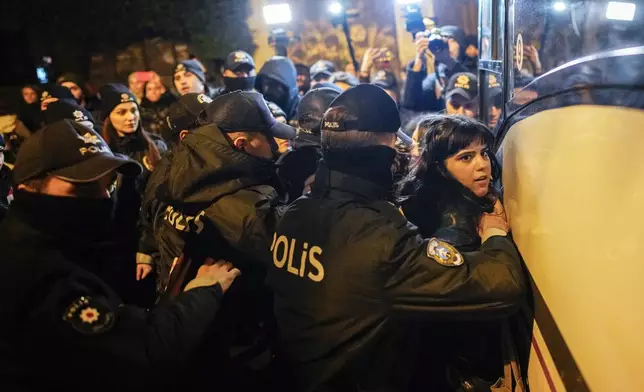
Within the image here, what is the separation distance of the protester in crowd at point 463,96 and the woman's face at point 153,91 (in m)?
3.10

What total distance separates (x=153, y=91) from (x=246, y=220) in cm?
376

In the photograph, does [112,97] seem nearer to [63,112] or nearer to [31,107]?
[63,112]

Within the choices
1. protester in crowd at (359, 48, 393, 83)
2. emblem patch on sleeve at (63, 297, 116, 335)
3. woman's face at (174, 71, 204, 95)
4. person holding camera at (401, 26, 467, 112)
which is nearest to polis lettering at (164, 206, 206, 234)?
emblem patch on sleeve at (63, 297, 116, 335)

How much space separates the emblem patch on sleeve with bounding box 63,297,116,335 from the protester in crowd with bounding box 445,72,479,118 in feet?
9.37

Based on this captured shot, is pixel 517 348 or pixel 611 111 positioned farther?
pixel 517 348

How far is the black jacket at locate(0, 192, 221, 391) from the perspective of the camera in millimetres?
1431

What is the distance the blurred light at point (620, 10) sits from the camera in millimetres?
1086

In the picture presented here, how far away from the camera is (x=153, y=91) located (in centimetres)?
541

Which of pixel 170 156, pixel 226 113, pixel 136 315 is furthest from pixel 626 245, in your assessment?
pixel 170 156

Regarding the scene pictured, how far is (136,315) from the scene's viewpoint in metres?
1.62

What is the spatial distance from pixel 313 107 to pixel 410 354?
1.69 metres

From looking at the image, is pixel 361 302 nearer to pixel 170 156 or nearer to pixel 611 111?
pixel 611 111

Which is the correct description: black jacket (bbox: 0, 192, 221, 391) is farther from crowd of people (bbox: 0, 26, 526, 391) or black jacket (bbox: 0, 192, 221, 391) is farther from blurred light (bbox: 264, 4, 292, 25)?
blurred light (bbox: 264, 4, 292, 25)

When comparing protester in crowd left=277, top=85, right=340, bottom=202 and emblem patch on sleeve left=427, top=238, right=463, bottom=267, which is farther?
protester in crowd left=277, top=85, right=340, bottom=202
